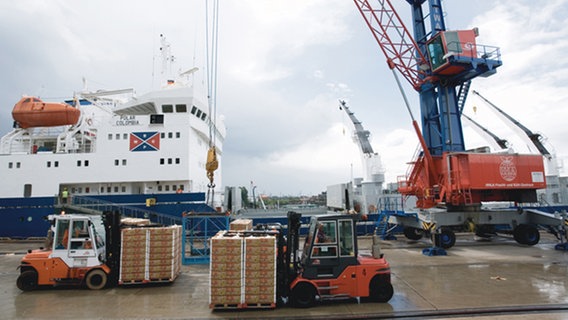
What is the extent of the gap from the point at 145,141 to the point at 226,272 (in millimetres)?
13830

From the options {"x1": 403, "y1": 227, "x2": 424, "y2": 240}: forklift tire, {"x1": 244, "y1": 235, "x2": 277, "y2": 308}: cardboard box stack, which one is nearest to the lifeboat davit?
{"x1": 244, "y1": 235, "x2": 277, "y2": 308}: cardboard box stack

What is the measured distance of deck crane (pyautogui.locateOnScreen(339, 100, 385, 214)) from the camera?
69.1 feet

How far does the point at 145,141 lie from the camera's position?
57.9ft

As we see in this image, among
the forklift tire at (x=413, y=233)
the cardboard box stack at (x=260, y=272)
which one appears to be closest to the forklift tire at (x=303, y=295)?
the cardboard box stack at (x=260, y=272)

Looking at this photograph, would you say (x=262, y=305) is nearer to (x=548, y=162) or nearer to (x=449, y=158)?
(x=449, y=158)

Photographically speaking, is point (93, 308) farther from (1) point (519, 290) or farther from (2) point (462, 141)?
(2) point (462, 141)

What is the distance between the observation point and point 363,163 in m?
30.9

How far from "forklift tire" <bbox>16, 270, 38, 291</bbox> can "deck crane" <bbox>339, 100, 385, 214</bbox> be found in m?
16.0

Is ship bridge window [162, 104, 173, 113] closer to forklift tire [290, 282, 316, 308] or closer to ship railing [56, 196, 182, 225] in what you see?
ship railing [56, 196, 182, 225]

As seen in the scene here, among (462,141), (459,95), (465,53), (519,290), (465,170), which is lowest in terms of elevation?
(519,290)

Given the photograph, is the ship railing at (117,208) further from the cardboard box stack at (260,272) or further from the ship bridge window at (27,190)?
the cardboard box stack at (260,272)

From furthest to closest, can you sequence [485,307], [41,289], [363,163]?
[363,163], [41,289], [485,307]

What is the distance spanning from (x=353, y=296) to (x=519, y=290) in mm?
4158

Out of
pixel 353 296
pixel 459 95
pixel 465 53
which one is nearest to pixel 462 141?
pixel 459 95
